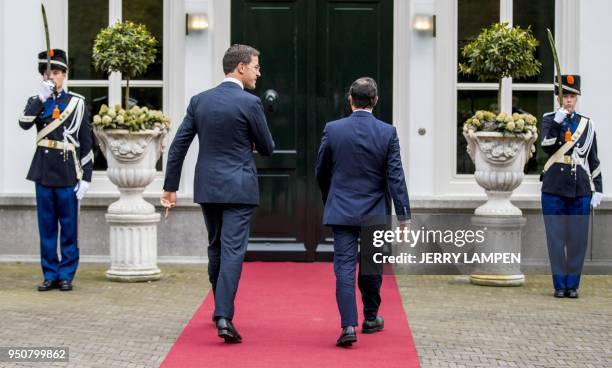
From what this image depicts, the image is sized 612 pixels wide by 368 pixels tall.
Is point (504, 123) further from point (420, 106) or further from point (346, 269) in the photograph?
point (346, 269)

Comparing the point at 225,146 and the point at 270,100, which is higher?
the point at 270,100

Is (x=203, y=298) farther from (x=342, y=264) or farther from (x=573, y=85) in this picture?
(x=573, y=85)

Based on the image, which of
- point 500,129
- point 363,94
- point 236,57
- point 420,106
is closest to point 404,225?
point 363,94

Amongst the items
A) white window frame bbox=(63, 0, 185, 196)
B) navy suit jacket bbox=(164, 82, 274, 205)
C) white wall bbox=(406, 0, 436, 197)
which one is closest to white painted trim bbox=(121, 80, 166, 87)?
white window frame bbox=(63, 0, 185, 196)

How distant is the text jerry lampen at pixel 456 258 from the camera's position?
11992 mm

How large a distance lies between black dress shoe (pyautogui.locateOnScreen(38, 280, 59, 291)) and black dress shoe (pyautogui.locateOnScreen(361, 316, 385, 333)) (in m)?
3.47

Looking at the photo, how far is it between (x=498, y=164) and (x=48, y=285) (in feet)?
14.5

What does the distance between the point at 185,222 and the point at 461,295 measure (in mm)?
3277

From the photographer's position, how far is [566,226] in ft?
37.6

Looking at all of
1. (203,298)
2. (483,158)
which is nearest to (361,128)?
(203,298)

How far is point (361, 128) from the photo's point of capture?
8477 millimetres

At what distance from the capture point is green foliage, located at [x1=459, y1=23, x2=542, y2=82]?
11.6 m

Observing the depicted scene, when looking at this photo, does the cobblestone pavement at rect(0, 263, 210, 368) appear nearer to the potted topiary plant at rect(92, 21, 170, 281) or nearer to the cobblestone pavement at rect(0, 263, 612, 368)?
the cobblestone pavement at rect(0, 263, 612, 368)

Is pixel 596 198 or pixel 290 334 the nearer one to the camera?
pixel 290 334
